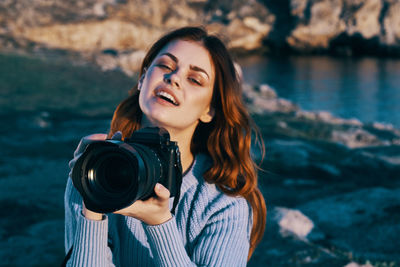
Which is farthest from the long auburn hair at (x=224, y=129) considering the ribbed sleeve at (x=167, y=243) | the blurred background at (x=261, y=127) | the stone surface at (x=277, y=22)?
the stone surface at (x=277, y=22)

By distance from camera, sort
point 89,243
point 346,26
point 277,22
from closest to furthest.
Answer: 1. point 89,243
2. point 346,26
3. point 277,22

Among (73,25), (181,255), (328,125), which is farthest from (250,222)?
(73,25)

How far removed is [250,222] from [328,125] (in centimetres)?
988

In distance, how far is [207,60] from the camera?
222cm

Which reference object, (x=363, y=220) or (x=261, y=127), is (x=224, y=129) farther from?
(x=261, y=127)

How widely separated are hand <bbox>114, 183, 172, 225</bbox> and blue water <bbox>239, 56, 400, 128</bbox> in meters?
13.5

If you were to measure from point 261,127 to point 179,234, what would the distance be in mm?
8415

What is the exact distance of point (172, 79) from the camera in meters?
2.06

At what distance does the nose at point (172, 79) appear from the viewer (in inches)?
81.3

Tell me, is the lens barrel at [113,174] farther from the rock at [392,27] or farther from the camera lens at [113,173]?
the rock at [392,27]

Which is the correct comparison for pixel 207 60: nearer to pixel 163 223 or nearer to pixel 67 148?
pixel 163 223

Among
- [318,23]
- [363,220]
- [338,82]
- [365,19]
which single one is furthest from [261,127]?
[365,19]

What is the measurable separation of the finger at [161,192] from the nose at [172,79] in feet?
2.16

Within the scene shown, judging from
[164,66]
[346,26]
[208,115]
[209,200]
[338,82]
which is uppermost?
[164,66]
